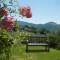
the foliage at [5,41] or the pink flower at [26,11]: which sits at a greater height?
the pink flower at [26,11]

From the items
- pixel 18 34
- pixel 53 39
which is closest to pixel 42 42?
pixel 53 39

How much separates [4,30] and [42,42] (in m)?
11.3

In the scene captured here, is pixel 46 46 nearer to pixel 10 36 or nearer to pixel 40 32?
pixel 40 32

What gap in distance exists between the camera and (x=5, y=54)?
3.25m

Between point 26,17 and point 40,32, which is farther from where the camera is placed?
point 40,32

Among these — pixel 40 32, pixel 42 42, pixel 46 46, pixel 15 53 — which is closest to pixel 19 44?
pixel 15 53

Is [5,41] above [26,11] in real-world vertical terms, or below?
below

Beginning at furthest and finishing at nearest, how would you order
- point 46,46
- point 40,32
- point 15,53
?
point 40,32, point 46,46, point 15,53

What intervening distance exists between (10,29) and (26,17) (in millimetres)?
229

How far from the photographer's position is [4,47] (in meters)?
3.19

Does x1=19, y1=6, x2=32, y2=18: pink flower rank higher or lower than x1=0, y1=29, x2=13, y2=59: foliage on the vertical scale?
higher

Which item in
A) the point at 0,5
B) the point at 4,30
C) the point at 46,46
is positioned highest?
the point at 0,5

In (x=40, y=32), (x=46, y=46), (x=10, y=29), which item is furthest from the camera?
(x=40, y=32)

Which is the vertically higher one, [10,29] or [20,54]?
[10,29]
